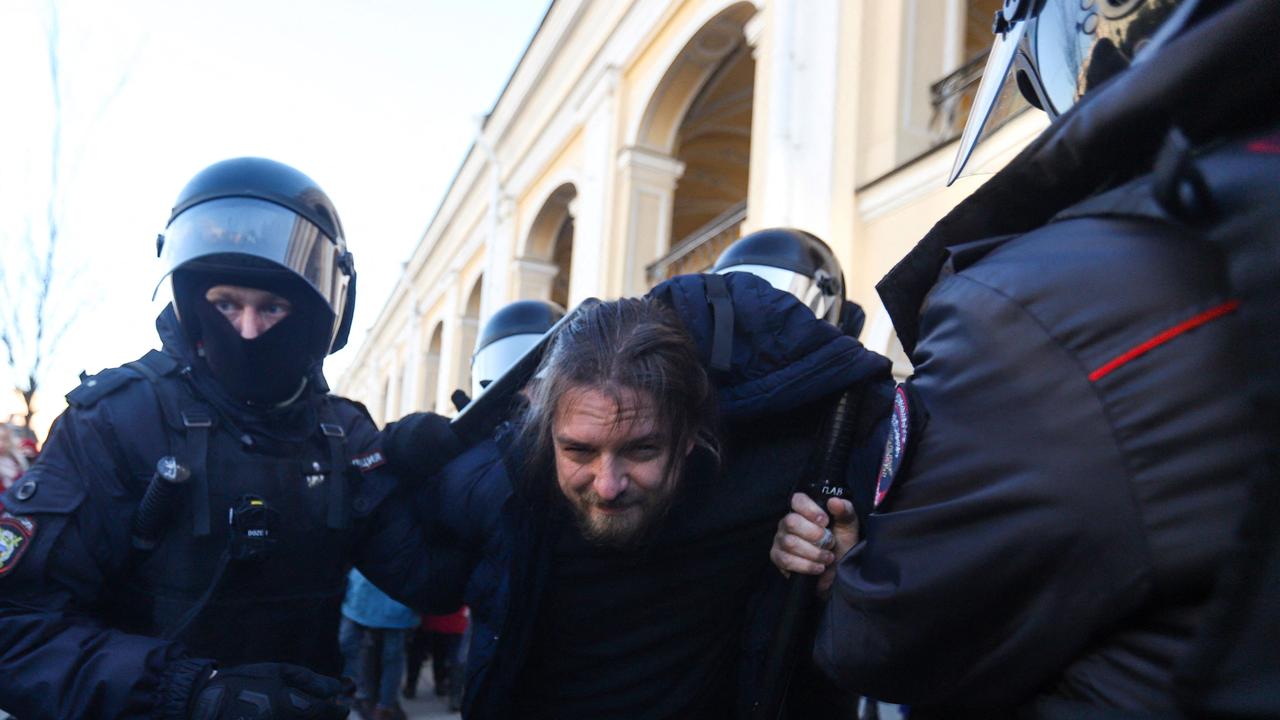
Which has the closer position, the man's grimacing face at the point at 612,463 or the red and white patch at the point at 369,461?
the man's grimacing face at the point at 612,463

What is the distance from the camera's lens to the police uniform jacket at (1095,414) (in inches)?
23.9

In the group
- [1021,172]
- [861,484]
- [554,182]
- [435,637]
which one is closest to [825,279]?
[861,484]

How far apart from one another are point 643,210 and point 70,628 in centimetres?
732

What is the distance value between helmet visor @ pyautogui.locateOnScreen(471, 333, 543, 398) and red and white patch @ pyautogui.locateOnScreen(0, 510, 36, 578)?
7.54ft

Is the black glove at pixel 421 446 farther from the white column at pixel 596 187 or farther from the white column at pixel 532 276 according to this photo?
the white column at pixel 532 276

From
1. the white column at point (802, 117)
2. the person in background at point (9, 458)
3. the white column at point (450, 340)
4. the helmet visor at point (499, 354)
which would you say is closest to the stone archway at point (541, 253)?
the white column at point (450, 340)

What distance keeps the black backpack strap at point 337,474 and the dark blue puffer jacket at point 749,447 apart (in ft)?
1.12

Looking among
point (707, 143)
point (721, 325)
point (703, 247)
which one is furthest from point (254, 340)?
point (707, 143)

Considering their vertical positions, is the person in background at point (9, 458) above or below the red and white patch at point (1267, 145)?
below

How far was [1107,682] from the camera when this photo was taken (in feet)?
2.20

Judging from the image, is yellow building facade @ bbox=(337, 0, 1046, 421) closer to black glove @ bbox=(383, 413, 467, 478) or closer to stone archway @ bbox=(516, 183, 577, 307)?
stone archway @ bbox=(516, 183, 577, 307)

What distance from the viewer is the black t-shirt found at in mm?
1501

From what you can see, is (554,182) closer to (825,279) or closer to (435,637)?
(435,637)

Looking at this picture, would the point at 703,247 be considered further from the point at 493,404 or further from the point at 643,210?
the point at 493,404
